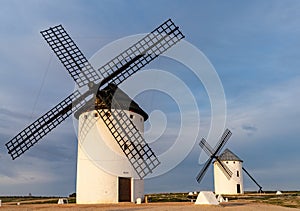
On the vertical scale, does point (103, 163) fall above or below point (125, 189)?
above

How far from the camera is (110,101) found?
811 inches

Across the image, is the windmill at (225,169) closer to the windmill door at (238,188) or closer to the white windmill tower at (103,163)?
the windmill door at (238,188)

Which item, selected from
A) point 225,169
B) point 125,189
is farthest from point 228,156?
point 125,189

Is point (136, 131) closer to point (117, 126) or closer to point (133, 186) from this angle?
point (117, 126)

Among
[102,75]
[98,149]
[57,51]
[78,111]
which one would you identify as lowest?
[98,149]

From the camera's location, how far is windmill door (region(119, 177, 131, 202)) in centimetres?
2139

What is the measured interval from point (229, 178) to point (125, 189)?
27.1m

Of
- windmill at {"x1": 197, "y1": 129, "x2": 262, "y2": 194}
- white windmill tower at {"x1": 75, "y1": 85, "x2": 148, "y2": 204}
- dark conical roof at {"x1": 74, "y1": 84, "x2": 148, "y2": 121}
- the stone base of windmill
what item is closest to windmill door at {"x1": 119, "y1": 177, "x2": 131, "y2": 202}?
white windmill tower at {"x1": 75, "y1": 85, "x2": 148, "y2": 204}

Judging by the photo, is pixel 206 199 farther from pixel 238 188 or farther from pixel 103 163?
pixel 238 188

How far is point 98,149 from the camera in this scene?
21.0 metres

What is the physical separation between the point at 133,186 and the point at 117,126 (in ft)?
12.7

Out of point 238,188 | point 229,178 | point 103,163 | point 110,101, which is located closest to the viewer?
point 110,101

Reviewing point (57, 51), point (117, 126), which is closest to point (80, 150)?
point (117, 126)

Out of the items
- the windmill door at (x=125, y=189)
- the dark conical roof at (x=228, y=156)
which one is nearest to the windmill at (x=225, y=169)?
the dark conical roof at (x=228, y=156)
